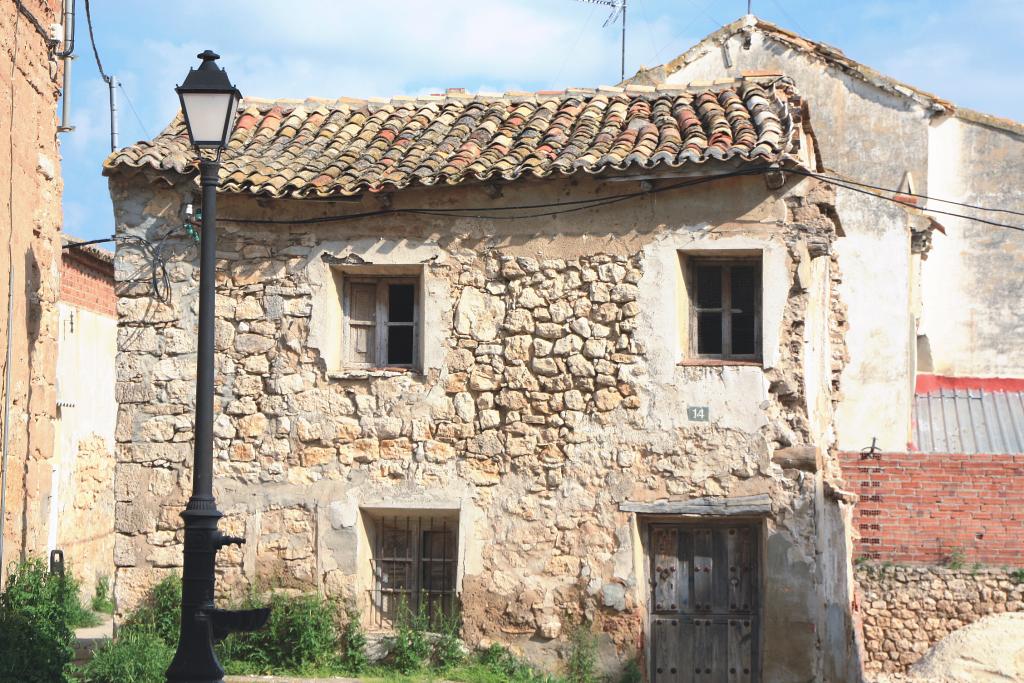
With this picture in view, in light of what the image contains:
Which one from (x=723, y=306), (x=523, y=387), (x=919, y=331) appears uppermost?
(x=919, y=331)

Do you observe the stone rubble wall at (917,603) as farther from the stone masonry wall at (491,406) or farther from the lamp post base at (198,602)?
the lamp post base at (198,602)

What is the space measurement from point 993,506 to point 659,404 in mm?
5485

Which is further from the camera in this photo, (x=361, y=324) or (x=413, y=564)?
(x=361, y=324)

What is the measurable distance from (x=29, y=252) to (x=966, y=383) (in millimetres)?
13576

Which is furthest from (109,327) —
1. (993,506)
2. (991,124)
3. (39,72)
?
(991,124)

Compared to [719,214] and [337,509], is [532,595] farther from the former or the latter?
[719,214]

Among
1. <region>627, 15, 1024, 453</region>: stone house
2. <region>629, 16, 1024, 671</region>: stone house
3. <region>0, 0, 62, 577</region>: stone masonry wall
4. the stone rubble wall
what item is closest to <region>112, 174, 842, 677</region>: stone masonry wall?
<region>0, 0, 62, 577</region>: stone masonry wall

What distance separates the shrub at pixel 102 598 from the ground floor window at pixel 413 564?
6.87 metres

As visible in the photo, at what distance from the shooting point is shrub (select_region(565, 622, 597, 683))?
10.5m

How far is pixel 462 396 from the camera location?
35.9 feet

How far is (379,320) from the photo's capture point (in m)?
11.4

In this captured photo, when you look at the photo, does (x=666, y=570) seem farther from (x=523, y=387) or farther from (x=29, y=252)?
(x=29, y=252)

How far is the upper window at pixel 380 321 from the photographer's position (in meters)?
11.4

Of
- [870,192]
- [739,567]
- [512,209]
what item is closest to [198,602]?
[512,209]
